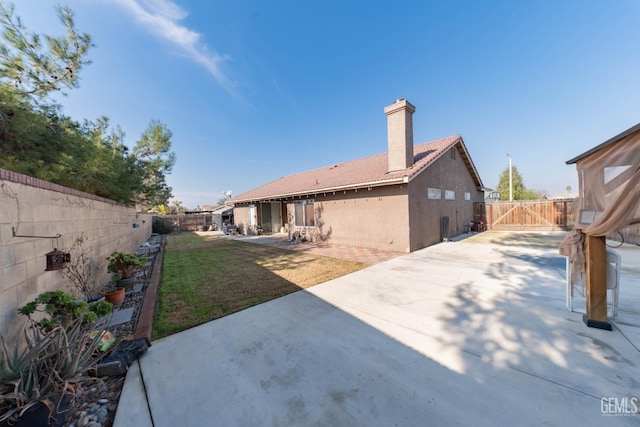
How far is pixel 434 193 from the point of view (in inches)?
414

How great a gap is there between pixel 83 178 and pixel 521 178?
46.0 metres

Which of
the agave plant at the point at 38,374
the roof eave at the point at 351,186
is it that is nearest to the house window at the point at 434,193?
the roof eave at the point at 351,186

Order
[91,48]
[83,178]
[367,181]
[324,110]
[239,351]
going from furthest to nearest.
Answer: [324,110] → [367,181] → [83,178] → [91,48] → [239,351]

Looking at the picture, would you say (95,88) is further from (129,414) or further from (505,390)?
(505,390)

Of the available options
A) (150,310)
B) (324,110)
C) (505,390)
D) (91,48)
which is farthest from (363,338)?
(324,110)

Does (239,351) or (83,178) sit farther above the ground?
(83,178)

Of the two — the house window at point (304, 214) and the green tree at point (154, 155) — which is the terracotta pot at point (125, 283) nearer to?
the green tree at point (154, 155)

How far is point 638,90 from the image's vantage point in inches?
360

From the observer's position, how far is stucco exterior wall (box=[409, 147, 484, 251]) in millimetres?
8999

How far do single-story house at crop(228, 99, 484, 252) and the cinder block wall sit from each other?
8.03m

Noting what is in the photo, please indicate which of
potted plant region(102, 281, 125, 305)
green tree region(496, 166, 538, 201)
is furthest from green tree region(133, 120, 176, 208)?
green tree region(496, 166, 538, 201)

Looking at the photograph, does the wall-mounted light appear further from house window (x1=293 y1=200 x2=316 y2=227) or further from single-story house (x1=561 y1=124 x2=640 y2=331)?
house window (x1=293 y1=200 x2=316 y2=227)

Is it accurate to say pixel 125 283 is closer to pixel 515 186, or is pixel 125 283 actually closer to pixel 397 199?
pixel 397 199

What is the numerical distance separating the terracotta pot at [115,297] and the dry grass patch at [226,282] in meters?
0.65
